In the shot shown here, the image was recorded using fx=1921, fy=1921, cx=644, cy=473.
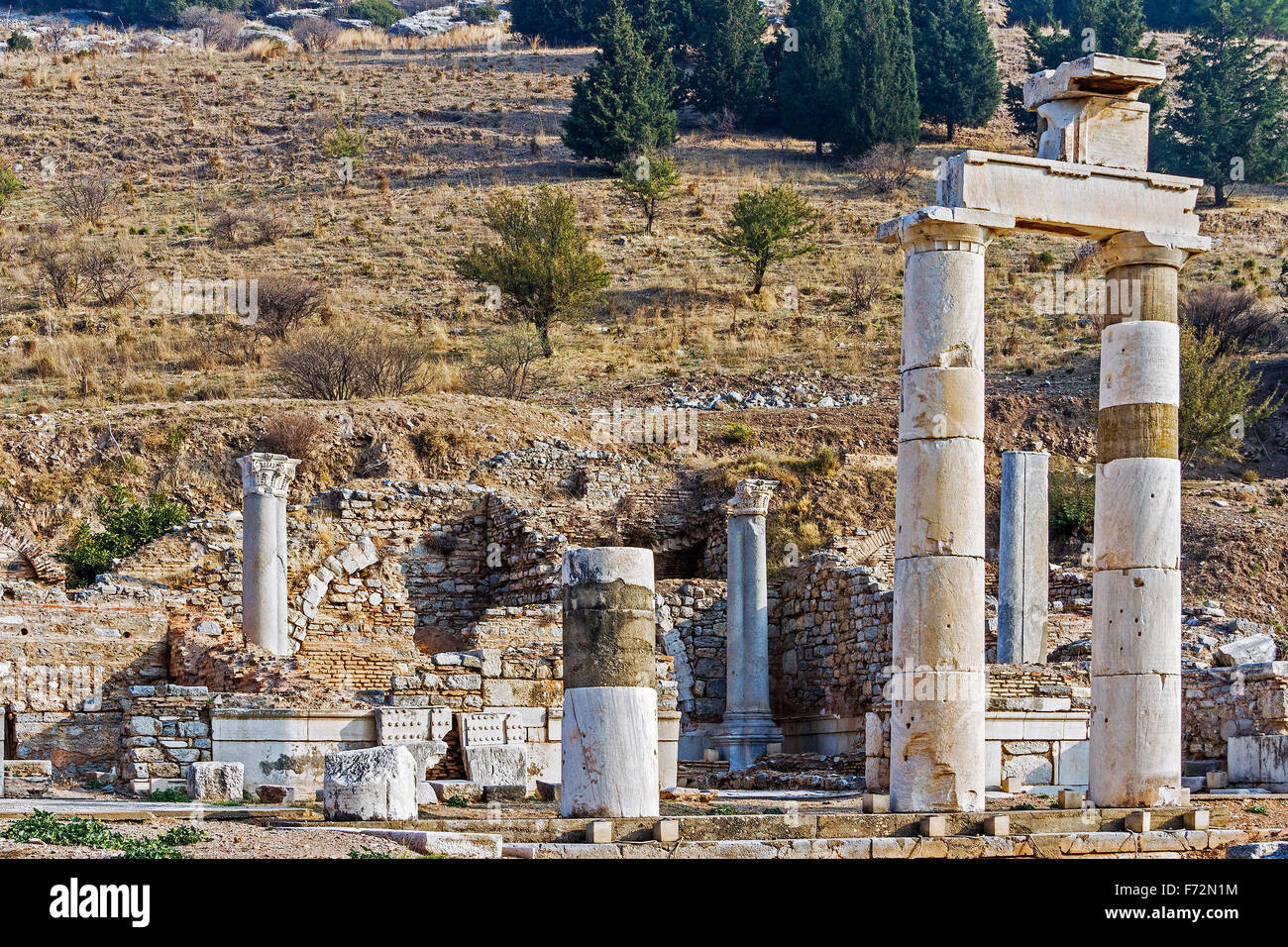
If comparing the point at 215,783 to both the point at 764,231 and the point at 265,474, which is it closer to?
the point at 265,474

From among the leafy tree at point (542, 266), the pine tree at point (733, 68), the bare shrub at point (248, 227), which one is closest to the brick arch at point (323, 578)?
the leafy tree at point (542, 266)

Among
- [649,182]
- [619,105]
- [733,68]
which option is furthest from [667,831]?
[733,68]

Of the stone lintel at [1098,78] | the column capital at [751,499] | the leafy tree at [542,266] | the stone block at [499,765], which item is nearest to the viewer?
the stone lintel at [1098,78]

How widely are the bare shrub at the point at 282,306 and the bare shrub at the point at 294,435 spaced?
801 centimetres

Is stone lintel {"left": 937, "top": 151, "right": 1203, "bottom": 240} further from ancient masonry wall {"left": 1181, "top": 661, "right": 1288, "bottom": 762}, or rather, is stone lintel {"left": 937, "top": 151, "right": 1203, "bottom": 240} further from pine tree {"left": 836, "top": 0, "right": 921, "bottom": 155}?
pine tree {"left": 836, "top": 0, "right": 921, "bottom": 155}

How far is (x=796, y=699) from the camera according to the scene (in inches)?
1096

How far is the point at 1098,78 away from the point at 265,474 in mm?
12683

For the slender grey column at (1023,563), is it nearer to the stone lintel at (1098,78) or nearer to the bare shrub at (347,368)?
the stone lintel at (1098,78)

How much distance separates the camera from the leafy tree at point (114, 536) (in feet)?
96.0

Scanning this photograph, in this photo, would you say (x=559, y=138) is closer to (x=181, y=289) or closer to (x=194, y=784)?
(x=181, y=289)

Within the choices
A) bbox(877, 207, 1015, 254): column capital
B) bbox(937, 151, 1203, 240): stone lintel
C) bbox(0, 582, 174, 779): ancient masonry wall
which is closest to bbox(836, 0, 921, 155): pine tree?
bbox(0, 582, 174, 779): ancient masonry wall

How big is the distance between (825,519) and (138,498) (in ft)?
38.5

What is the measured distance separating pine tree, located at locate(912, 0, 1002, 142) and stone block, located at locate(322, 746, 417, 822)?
5496 centimetres

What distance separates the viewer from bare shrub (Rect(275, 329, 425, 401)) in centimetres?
3819
